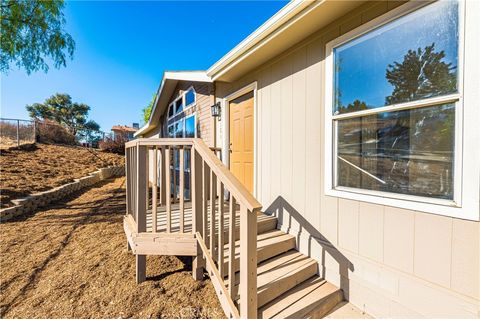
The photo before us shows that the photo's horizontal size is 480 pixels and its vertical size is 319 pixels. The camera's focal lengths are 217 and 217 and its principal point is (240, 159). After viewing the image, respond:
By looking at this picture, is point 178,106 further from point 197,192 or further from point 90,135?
point 90,135

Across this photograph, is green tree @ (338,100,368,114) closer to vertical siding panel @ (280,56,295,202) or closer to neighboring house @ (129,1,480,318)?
neighboring house @ (129,1,480,318)

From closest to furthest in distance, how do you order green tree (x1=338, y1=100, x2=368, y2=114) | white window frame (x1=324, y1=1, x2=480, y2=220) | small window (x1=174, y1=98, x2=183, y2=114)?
white window frame (x1=324, y1=1, x2=480, y2=220) → green tree (x1=338, y1=100, x2=368, y2=114) → small window (x1=174, y1=98, x2=183, y2=114)

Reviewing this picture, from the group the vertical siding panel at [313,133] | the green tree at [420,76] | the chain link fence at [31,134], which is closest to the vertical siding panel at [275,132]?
the vertical siding panel at [313,133]

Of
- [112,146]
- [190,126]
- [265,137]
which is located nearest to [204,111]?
[190,126]

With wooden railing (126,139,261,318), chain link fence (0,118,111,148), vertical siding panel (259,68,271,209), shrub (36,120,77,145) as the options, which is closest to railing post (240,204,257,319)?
wooden railing (126,139,261,318)

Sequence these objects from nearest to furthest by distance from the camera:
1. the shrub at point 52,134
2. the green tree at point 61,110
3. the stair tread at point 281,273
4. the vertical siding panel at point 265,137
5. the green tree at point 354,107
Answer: the stair tread at point 281,273 → the green tree at point 354,107 → the vertical siding panel at point 265,137 → the shrub at point 52,134 → the green tree at point 61,110

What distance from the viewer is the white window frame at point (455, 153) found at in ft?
4.90

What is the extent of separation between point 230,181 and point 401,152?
58.6 inches

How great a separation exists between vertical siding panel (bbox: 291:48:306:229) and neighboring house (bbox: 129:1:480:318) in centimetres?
2

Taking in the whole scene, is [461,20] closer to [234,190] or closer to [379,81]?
[379,81]

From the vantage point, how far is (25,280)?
250 cm

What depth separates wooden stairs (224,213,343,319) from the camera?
1861mm

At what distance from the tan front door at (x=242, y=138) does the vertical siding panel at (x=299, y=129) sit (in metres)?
1.13

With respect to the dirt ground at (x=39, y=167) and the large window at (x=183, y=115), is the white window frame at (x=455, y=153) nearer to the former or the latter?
the large window at (x=183, y=115)
